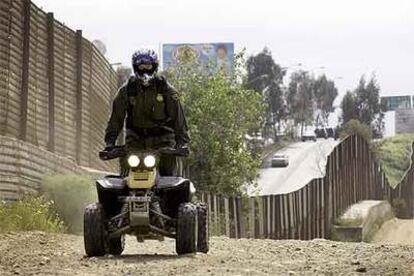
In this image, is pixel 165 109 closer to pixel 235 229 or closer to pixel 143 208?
pixel 143 208

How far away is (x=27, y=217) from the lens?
16172 millimetres

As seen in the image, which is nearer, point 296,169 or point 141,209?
point 141,209

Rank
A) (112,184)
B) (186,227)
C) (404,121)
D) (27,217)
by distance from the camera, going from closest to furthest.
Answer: (186,227)
(112,184)
(27,217)
(404,121)

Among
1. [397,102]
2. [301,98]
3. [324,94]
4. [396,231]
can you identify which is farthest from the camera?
[324,94]

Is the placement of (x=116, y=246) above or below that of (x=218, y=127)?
below

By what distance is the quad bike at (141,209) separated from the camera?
10.4 metres

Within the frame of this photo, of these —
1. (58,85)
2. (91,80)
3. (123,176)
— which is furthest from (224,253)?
(91,80)

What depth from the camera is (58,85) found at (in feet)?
68.9

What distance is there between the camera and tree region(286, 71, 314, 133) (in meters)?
101

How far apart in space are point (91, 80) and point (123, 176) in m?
13.5

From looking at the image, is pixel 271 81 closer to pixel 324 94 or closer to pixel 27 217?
pixel 324 94

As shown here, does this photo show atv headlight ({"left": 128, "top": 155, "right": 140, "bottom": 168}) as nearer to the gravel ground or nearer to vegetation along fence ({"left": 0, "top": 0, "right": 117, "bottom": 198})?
the gravel ground

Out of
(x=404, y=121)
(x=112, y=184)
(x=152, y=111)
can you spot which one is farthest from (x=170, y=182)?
(x=404, y=121)

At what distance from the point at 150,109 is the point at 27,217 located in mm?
5852
